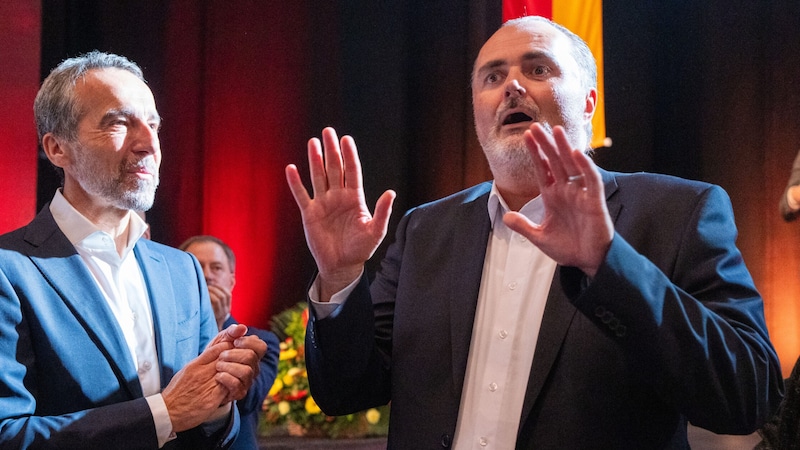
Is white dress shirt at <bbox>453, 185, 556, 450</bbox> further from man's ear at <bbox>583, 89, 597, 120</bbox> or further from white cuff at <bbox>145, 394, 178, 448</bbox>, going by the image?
white cuff at <bbox>145, 394, 178, 448</bbox>

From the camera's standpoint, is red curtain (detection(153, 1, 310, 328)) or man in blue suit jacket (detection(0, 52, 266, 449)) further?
red curtain (detection(153, 1, 310, 328))

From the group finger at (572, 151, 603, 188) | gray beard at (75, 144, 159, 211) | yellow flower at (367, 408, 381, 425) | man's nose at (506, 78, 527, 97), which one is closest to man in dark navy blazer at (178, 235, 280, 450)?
yellow flower at (367, 408, 381, 425)

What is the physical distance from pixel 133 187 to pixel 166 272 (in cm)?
25

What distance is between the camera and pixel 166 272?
2.04 m

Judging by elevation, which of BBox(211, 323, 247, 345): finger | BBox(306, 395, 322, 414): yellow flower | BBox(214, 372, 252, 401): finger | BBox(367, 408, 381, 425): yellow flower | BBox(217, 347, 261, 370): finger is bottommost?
BBox(367, 408, 381, 425): yellow flower

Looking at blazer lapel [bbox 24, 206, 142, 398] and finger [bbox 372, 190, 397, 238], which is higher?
finger [bbox 372, 190, 397, 238]

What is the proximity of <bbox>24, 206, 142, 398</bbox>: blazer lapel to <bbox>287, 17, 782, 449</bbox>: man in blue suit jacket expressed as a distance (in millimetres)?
447

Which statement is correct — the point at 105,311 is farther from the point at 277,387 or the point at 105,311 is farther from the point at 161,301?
the point at 277,387

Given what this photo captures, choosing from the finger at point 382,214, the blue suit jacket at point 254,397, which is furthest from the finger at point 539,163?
the blue suit jacket at point 254,397

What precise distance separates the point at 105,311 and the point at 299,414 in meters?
2.28

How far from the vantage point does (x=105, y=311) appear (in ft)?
5.85

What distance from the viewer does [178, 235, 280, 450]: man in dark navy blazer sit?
2.90 metres

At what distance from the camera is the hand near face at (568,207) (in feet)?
4.01

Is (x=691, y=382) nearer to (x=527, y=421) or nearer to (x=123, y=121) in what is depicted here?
(x=527, y=421)
